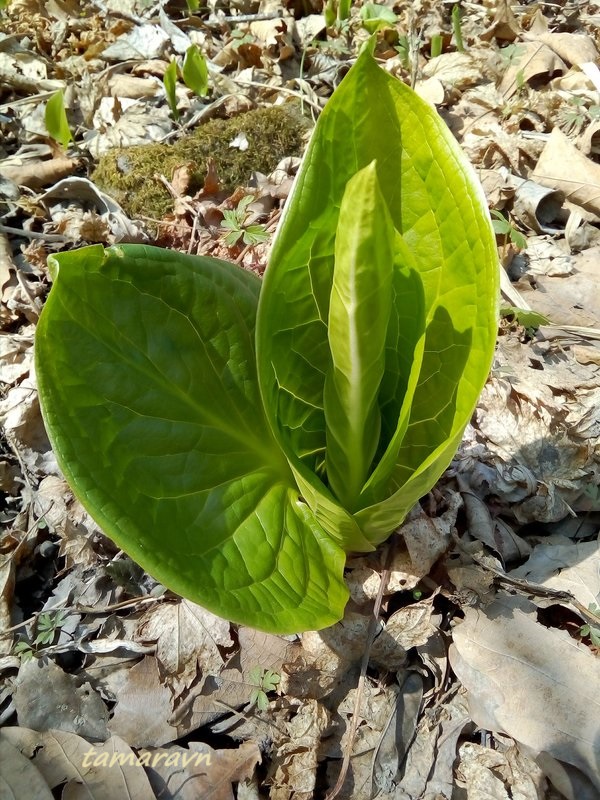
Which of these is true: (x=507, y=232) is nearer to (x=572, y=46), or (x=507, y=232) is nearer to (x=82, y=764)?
(x=572, y=46)

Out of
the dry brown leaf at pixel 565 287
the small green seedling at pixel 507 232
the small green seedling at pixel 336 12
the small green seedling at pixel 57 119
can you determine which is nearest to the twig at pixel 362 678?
the dry brown leaf at pixel 565 287

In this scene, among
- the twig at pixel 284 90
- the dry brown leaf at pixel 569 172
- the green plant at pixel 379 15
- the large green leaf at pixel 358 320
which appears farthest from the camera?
the green plant at pixel 379 15

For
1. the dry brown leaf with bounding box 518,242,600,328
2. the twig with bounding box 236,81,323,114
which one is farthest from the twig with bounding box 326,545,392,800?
the twig with bounding box 236,81,323,114

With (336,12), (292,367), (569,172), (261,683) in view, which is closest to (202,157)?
(336,12)

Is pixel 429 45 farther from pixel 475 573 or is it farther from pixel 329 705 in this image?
pixel 329 705

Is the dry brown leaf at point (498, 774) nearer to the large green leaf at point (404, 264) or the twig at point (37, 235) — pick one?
the large green leaf at point (404, 264)

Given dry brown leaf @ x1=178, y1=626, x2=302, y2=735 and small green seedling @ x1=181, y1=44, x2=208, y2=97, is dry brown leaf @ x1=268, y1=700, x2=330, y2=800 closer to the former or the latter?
dry brown leaf @ x1=178, y1=626, x2=302, y2=735
